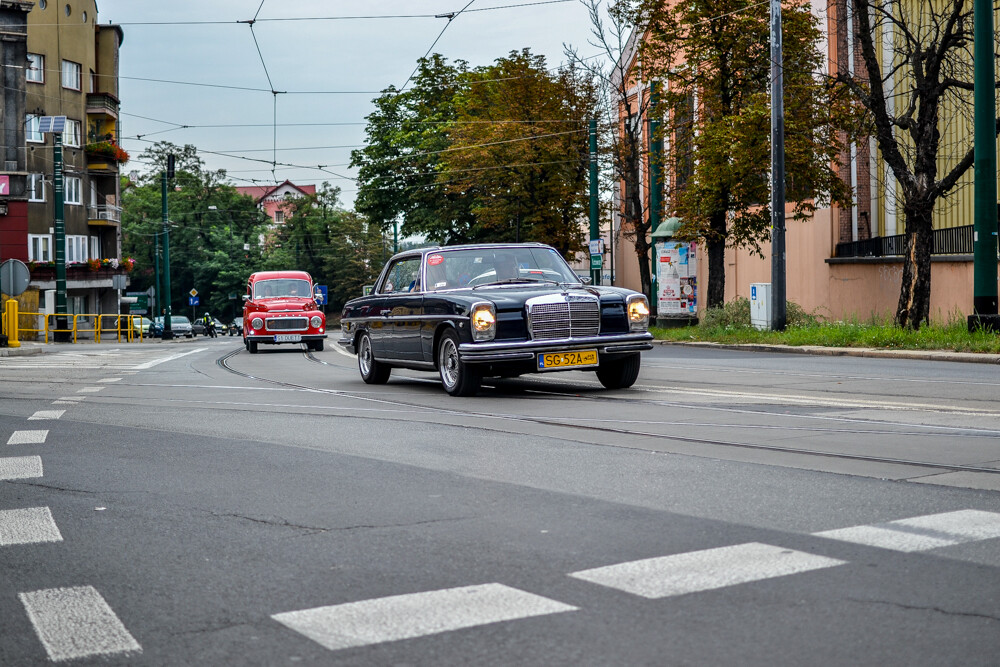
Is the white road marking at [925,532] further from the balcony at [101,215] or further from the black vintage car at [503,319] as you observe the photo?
the balcony at [101,215]

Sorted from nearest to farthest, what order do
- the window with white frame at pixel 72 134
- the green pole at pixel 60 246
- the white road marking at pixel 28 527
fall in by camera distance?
the white road marking at pixel 28 527 → the green pole at pixel 60 246 → the window with white frame at pixel 72 134

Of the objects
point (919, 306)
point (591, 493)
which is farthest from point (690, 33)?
point (591, 493)

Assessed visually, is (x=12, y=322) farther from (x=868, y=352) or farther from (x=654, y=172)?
(x=868, y=352)

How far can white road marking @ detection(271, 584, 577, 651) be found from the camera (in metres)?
3.94

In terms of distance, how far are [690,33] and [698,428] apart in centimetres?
2290

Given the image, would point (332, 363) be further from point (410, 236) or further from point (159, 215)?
point (159, 215)

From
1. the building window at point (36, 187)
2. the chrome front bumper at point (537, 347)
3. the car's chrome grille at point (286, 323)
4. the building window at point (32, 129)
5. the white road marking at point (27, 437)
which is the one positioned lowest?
the white road marking at point (27, 437)

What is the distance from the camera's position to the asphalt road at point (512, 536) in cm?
388

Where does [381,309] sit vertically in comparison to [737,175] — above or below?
below

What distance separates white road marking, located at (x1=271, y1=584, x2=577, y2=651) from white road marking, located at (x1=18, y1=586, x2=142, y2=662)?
55 cm

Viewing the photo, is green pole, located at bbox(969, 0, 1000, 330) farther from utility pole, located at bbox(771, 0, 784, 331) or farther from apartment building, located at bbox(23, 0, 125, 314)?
apartment building, located at bbox(23, 0, 125, 314)

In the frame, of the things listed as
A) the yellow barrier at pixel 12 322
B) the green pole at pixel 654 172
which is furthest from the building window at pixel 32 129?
the green pole at pixel 654 172

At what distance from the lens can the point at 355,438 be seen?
9.27m

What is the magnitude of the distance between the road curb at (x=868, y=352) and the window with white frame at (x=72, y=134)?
4456 centimetres
